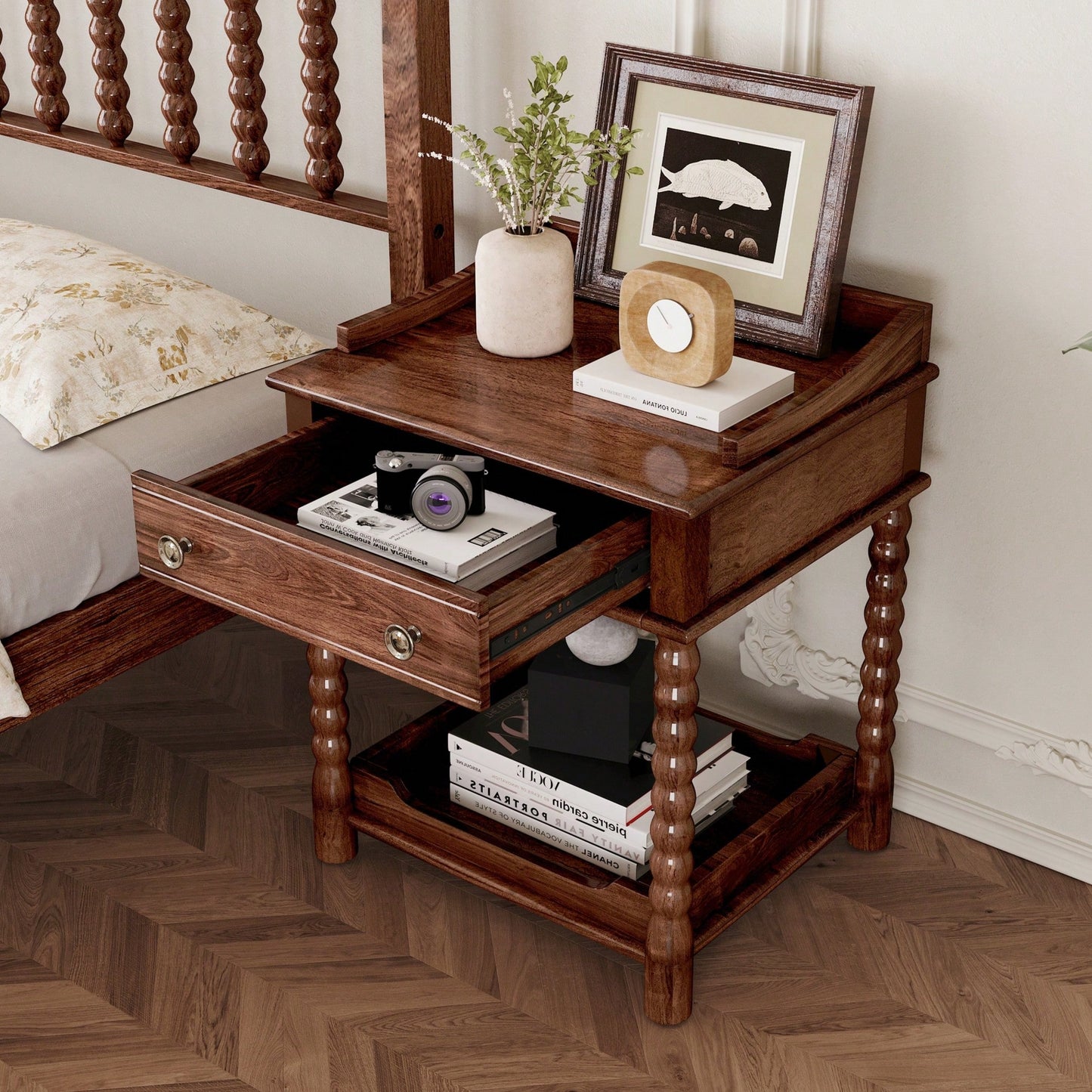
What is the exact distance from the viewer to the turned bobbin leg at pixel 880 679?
1.79 metres

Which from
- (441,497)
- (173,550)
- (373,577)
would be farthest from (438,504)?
(173,550)

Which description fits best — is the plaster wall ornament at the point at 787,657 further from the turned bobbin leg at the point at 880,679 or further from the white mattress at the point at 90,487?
the white mattress at the point at 90,487

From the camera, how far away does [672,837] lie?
161 cm

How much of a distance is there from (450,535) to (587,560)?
14cm

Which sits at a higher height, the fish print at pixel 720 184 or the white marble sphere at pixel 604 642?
the fish print at pixel 720 184

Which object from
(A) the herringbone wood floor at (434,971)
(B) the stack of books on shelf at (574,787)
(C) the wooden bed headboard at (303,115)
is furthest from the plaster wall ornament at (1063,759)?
(C) the wooden bed headboard at (303,115)

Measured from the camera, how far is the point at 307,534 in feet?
4.67


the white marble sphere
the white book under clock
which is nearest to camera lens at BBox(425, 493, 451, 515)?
the white book under clock

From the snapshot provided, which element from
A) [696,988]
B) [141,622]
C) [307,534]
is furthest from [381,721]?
[307,534]

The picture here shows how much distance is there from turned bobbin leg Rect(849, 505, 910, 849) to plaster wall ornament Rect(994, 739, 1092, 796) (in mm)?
176

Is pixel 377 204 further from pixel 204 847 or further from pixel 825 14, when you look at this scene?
pixel 204 847

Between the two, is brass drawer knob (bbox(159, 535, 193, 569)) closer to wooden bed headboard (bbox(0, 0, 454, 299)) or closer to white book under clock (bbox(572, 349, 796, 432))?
white book under clock (bbox(572, 349, 796, 432))

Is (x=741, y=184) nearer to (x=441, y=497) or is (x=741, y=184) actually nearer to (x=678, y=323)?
(x=678, y=323)

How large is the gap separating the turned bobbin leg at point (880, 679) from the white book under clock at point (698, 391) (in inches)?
11.7
